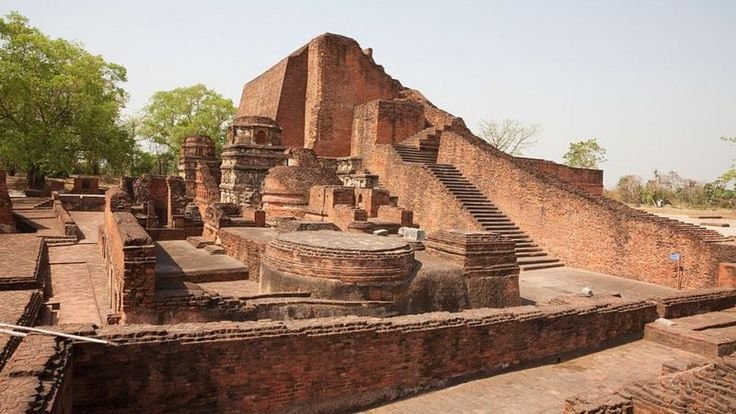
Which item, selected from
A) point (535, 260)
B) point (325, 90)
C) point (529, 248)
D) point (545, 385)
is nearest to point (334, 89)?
point (325, 90)

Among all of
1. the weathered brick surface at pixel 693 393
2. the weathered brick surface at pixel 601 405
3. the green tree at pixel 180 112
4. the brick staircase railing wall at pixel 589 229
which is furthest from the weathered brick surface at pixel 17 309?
the green tree at pixel 180 112

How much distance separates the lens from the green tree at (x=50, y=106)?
23.6 metres

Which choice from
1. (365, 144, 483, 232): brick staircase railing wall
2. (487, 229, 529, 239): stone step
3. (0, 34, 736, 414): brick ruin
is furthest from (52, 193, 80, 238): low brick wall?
(487, 229, 529, 239): stone step

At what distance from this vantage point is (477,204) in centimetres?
1447

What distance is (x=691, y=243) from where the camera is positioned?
10.5 metres

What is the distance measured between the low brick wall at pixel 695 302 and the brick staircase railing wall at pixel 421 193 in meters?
5.49

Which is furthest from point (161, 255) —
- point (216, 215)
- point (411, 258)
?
point (411, 258)

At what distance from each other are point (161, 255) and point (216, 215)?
243 centimetres

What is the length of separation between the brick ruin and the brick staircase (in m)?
0.07

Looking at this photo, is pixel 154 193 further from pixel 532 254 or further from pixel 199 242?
pixel 532 254

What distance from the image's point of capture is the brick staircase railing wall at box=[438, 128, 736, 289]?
10516 millimetres

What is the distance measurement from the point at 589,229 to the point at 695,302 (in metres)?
4.25

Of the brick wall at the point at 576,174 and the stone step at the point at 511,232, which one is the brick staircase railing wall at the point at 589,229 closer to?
the stone step at the point at 511,232

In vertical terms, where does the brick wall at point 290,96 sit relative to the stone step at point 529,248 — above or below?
above
